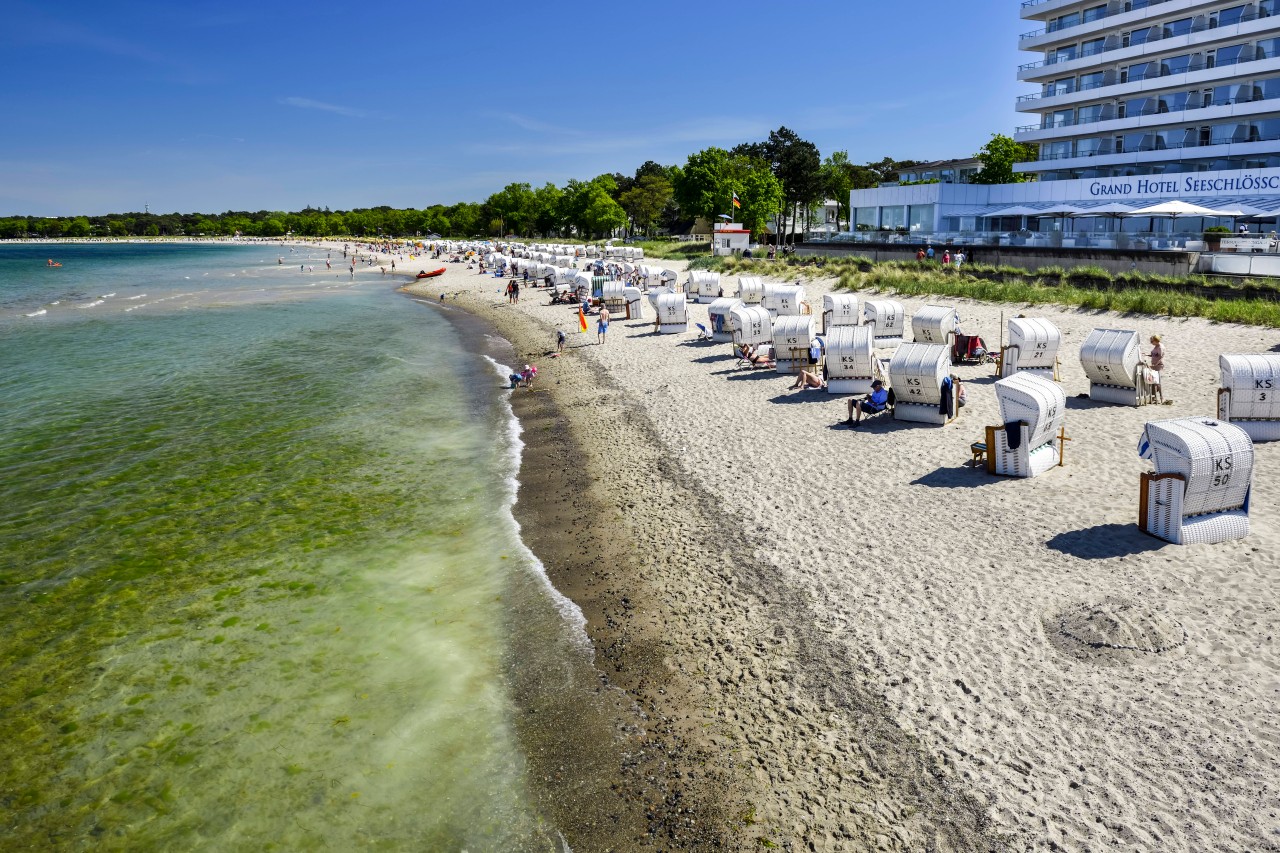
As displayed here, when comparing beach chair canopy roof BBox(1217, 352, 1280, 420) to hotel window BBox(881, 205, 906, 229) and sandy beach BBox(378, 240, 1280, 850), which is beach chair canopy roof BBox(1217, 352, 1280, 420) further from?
hotel window BBox(881, 205, 906, 229)

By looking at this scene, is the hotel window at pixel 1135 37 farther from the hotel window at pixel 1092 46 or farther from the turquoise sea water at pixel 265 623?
the turquoise sea water at pixel 265 623

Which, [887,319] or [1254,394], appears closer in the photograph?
[1254,394]

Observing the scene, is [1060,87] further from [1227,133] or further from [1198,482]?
[1198,482]

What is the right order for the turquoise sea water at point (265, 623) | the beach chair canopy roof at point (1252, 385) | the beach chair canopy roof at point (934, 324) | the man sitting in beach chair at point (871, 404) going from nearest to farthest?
the turquoise sea water at point (265, 623)
the beach chair canopy roof at point (1252, 385)
the man sitting in beach chair at point (871, 404)
the beach chair canopy roof at point (934, 324)

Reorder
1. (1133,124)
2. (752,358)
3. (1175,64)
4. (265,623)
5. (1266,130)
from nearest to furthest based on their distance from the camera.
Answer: (265,623) < (752,358) < (1266,130) < (1175,64) < (1133,124)

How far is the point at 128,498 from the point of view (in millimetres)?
15711

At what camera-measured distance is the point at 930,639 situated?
29.0ft

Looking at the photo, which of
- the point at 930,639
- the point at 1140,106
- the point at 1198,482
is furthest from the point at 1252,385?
the point at 1140,106

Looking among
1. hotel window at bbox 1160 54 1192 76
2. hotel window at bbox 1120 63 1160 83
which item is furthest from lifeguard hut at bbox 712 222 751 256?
hotel window at bbox 1160 54 1192 76

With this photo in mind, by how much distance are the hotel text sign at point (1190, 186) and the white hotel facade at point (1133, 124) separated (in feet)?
0.22

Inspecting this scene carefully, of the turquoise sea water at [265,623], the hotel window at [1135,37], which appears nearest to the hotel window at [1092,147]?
the hotel window at [1135,37]

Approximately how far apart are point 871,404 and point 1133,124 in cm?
5188

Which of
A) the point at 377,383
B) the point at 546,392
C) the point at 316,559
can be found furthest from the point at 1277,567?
the point at 377,383

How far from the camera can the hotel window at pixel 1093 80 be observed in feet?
189
